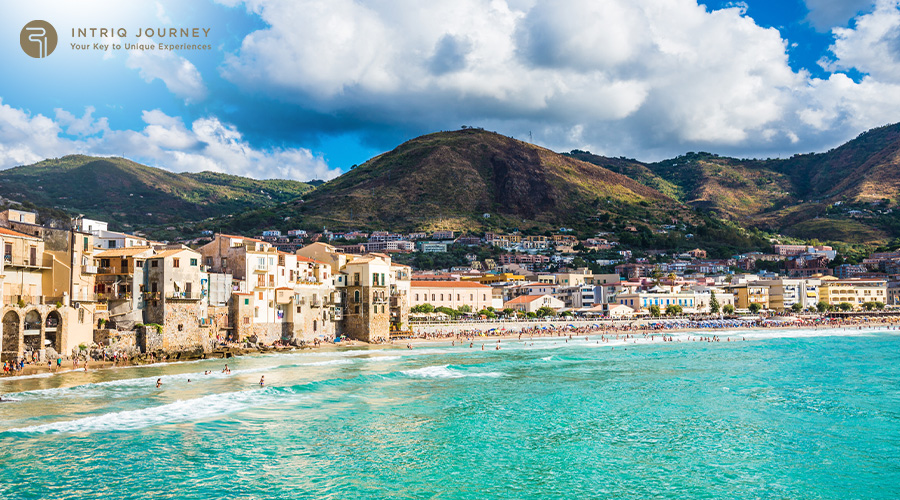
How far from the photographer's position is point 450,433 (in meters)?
25.8

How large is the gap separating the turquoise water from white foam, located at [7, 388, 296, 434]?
111mm

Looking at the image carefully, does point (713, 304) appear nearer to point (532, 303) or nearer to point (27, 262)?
point (532, 303)

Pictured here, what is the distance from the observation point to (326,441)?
969 inches

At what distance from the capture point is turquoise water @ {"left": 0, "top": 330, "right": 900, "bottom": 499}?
64.5 ft

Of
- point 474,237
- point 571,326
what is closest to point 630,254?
point 474,237

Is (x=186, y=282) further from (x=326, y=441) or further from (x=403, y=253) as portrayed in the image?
(x=403, y=253)

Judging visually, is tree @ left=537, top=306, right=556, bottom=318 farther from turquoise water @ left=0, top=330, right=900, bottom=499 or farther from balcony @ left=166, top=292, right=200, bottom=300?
balcony @ left=166, top=292, right=200, bottom=300

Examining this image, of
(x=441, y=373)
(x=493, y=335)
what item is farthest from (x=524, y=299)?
(x=441, y=373)

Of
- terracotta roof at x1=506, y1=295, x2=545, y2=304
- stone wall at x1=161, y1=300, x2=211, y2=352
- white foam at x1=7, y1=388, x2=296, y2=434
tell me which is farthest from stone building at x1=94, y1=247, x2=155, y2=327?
terracotta roof at x1=506, y1=295, x2=545, y2=304

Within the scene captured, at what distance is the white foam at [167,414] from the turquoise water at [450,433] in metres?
0.11

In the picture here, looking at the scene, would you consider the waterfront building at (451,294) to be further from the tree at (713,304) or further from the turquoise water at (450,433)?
the turquoise water at (450,433)

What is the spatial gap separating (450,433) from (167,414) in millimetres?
12095

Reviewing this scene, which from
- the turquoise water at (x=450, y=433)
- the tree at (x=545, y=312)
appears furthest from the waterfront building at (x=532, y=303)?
the turquoise water at (x=450, y=433)

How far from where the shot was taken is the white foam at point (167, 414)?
25469mm
